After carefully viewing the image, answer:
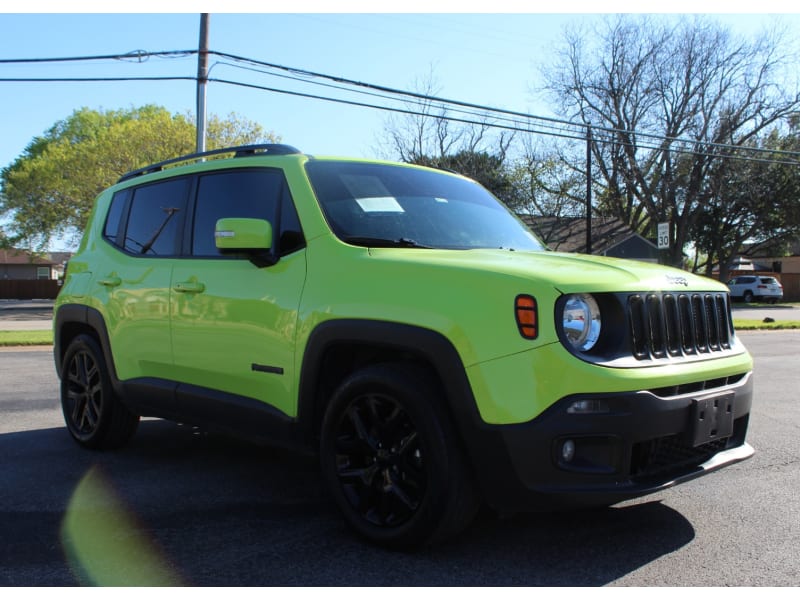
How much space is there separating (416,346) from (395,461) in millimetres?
558

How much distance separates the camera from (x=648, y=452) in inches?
125

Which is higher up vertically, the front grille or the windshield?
the windshield

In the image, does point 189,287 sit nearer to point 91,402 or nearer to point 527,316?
point 91,402

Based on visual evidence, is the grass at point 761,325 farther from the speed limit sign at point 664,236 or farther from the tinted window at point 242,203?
the tinted window at point 242,203

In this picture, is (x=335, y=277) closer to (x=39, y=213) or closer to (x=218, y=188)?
(x=218, y=188)

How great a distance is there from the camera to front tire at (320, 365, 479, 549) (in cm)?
317

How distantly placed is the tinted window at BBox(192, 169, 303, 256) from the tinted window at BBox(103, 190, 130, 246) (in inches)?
45.2

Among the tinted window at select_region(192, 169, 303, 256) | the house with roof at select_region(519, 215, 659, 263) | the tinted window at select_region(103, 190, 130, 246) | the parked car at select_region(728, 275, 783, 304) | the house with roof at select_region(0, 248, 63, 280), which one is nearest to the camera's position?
the tinted window at select_region(192, 169, 303, 256)

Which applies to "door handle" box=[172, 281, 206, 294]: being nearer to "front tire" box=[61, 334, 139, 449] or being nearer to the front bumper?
"front tire" box=[61, 334, 139, 449]

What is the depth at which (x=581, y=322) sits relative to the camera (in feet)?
10.2

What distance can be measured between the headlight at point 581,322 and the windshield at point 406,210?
41.9 inches

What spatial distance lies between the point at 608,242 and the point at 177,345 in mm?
45031

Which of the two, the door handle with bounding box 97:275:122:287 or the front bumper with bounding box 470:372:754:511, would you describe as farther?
the door handle with bounding box 97:275:122:287

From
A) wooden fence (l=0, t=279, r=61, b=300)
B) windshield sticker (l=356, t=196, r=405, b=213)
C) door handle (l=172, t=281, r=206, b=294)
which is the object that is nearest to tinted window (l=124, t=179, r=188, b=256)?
door handle (l=172, t=281, r=206, b=294)
